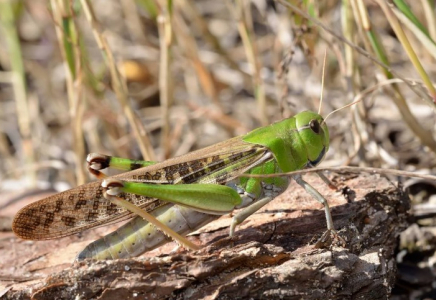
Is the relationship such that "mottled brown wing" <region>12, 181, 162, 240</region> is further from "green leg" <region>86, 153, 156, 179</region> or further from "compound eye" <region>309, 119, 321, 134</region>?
"compound eye" <region>309, 119, 321, 134</region>

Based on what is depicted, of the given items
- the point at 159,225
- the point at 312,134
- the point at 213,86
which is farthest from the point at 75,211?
the point at 213,86

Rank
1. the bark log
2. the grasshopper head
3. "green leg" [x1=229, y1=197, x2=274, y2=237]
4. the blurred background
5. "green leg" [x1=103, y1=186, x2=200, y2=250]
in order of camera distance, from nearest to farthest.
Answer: the bark log, "green leg" [x1=103, y1=186, x2=200, y2=250], "green leg" [x1=229, y1=197, x2=274, y2=237], the grasshopper head, the blurred background

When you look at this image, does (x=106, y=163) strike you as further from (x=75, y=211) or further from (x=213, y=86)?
(x=213, y=86)

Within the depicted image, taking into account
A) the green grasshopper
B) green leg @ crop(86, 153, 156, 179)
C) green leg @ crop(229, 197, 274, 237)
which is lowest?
green leg @ crop(229, 197, 274, 237)

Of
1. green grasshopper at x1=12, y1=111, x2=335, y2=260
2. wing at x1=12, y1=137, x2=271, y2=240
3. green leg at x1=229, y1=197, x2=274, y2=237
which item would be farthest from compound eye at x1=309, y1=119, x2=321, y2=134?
green leg at x1=229, y1=197, x2=274, y2=237

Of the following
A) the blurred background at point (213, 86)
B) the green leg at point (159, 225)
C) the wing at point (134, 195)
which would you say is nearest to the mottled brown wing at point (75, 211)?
the wing at point (134, 195)

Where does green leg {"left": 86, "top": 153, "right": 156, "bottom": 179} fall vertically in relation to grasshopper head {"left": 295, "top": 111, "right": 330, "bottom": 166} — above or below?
above

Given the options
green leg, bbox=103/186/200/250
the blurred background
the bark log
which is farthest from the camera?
the blurred background

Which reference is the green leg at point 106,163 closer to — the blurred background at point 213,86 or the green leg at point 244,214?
the green leg at point 244,214

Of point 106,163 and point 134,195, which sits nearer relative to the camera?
point 134,195
